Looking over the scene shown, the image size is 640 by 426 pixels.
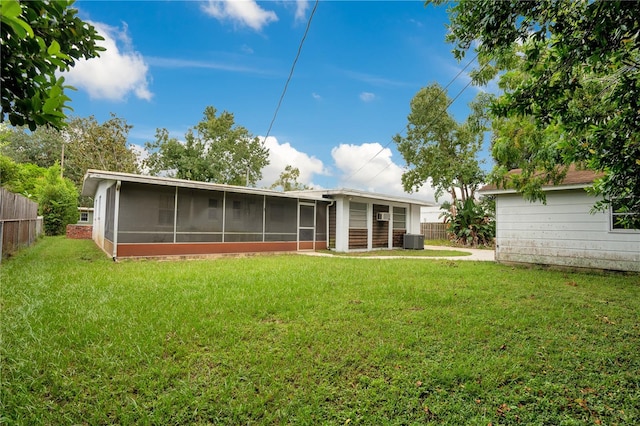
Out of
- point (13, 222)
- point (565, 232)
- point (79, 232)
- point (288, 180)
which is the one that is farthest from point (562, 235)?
point (288, 180)

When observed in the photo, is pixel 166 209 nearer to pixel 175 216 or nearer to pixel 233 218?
pixel 175 216

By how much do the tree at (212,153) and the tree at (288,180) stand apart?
260 inches

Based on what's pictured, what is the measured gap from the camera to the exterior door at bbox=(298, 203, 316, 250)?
1385 cm

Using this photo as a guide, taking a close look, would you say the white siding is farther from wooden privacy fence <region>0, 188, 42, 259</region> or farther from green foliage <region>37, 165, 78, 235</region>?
green foliage <region>37, 165, 78, 235</region>

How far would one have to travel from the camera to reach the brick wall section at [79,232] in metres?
18.1

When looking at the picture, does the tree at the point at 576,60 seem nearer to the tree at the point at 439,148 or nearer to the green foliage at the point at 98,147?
the tree at the point at 439,148

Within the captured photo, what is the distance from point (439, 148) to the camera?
23375 millimetres

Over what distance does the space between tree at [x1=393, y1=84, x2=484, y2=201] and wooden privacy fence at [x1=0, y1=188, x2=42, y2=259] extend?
2115cm

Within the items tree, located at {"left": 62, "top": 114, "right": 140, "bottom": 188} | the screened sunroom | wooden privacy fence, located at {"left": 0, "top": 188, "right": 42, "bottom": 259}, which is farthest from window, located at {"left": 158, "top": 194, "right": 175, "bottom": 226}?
tree, located at {"left": 62, "top": 114, "right": 140, "bottom": 188}

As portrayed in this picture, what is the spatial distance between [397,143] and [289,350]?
2306 centimetres

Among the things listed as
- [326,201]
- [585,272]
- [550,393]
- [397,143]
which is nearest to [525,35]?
[550,393]

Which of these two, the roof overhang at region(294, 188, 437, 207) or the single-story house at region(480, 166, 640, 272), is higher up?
the roof overhang at region(294, 188, 437, 207)

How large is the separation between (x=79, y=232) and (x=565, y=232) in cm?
2233

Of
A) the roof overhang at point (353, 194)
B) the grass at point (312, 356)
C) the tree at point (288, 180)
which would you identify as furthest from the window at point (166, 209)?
the tree at point (288, 180)
